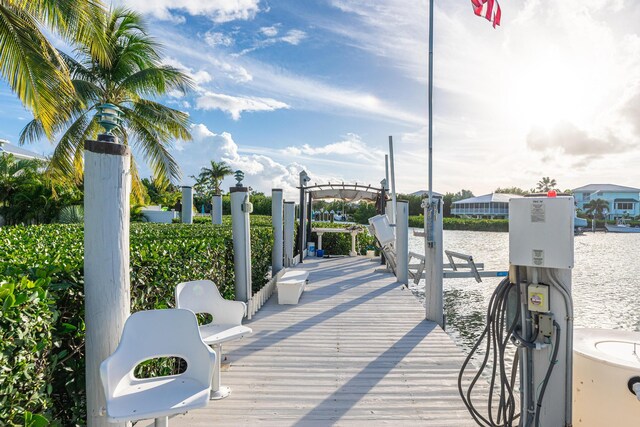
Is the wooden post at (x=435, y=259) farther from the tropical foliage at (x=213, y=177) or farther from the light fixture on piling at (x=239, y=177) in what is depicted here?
the tropical foliage at (x=213, y=177)

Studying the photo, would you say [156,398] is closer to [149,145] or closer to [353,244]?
[353,244]

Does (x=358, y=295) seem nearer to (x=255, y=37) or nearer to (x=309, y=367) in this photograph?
(x=309, y=367)

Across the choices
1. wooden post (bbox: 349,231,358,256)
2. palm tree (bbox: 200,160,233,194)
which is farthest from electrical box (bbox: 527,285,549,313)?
palm tree (bbox: 200,160,233,194)

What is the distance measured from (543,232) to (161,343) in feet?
7.18

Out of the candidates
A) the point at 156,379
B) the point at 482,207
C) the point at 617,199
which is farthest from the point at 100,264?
the point at 617,199

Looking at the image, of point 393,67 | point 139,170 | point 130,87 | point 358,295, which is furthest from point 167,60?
point 358,295

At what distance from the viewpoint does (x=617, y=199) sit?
54.2 metres

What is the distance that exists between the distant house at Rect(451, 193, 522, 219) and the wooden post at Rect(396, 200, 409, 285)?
38.1m

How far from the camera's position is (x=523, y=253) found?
208 centimetres

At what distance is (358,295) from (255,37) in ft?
19.9

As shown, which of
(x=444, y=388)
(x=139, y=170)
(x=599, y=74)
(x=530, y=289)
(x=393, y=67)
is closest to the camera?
(x=530, y=289)

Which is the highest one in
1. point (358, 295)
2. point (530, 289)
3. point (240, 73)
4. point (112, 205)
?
point (240, 73)

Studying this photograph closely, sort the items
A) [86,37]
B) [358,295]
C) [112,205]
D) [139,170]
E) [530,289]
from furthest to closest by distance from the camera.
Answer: [139,170] → [86,37] → [358,295] → [530,289] → [112,205]

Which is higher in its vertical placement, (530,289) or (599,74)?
(599,74)
